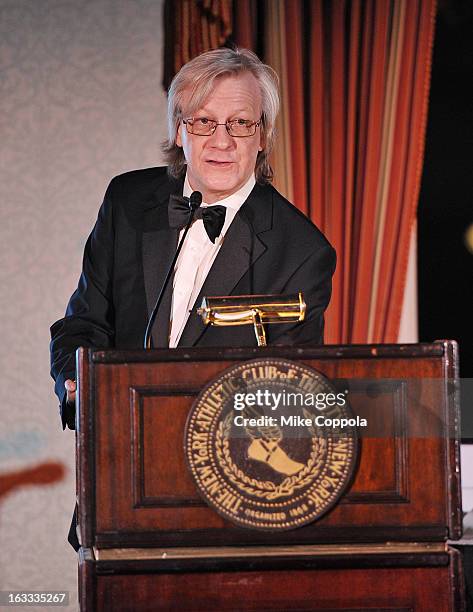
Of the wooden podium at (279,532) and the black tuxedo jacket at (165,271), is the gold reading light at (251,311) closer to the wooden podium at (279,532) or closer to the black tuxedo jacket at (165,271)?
the wooden podium at (279,532)

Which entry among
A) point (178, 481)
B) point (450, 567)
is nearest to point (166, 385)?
point (178, 481)

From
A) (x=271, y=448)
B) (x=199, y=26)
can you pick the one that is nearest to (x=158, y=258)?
(x=271, y=448)

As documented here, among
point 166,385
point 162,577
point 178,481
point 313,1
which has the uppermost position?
point 313,1

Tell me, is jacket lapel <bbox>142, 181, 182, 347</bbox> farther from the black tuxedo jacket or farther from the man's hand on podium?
the man's hand on podium

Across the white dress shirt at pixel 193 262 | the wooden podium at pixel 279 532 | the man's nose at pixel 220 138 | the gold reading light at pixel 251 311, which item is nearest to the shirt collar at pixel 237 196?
the white dress shirt at pixel 193 262

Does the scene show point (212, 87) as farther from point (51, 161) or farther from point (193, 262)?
point (51, 161)

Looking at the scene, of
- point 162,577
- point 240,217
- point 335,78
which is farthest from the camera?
point 335,78

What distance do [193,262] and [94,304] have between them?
8.0 inches

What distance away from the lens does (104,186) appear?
3.27 meters

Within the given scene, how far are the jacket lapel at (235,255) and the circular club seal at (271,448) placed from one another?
432 millimetres

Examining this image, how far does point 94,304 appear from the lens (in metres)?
1.81

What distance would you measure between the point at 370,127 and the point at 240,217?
154cm

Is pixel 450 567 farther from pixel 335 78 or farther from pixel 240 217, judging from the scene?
pixel 335 78

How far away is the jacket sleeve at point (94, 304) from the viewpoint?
1.74m
